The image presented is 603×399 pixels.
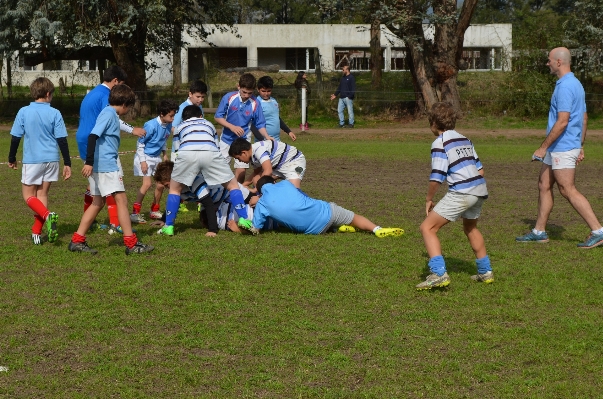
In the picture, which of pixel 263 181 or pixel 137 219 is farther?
pixel 137 219

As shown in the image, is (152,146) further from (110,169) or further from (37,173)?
(110,169)

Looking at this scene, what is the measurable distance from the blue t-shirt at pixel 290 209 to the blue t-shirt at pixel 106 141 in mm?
1677

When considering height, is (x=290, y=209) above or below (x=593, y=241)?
above

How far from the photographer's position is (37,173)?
870 centimetres

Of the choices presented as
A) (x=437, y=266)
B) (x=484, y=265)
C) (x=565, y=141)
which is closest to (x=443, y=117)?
(x=437, y=266)

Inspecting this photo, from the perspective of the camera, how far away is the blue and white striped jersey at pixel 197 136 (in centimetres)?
893

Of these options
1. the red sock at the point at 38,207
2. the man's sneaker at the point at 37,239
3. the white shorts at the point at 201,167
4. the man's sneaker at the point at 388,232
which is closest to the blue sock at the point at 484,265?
the man's sneaker at the point at 388,232

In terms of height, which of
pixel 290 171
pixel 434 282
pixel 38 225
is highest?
pixel 290 171

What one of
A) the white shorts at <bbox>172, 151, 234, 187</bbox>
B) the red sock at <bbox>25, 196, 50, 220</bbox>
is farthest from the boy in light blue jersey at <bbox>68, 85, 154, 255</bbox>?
the white shorts at <bbox>172, 151, 234, 187</bbox>

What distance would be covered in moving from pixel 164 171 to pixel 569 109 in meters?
4.49

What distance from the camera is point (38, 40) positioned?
27.1 meters

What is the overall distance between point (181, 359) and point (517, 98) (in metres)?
23.0

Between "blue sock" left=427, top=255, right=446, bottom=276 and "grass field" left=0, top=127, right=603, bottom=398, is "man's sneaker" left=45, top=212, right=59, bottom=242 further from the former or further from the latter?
"blue sock" left=427, top=255, right=446, bottom=276

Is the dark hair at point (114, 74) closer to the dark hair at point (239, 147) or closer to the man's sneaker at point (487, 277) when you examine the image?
the dark hair at point (239, 147)
